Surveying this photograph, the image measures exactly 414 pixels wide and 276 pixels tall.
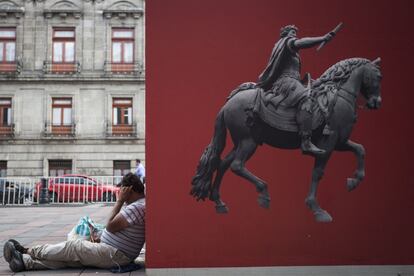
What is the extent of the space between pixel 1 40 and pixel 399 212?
30349 millimetres

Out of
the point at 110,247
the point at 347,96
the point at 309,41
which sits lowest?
the point at 110,247

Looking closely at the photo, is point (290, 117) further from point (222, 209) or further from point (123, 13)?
point (123, 13)

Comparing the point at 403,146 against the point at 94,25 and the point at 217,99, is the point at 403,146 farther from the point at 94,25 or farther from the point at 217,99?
the point at 94,25

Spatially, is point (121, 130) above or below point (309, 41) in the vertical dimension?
above

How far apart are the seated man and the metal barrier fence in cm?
1589

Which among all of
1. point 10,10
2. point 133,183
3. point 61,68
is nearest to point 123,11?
Result: point 61,68

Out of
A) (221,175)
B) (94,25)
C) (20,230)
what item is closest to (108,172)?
(94,25)

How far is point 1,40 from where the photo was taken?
3119 centimetres

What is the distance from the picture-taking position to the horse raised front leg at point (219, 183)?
5430 millimetres

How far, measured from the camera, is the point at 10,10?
101ft

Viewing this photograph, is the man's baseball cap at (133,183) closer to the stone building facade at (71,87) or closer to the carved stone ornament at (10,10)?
the stone building facade at (71,87)

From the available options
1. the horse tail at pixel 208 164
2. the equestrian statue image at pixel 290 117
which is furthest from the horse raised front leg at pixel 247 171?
the horse tail at pixel 208 164

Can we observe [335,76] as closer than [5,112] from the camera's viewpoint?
Yes

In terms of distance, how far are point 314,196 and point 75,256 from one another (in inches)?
109
